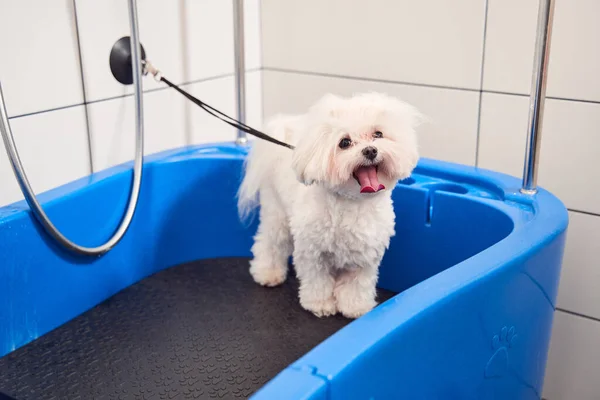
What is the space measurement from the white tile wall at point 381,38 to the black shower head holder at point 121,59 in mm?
395

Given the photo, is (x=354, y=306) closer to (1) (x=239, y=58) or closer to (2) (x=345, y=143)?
(2) (x=345, y=143)

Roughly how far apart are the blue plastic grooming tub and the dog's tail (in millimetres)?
102

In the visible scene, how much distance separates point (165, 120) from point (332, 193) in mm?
507

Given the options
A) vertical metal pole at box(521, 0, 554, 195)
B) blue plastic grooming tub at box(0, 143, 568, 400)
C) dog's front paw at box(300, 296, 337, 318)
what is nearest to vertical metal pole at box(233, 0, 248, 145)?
blue plastic grooming tub at box(0, 143, 568, 400)

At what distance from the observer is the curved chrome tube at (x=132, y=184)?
2.91 feet

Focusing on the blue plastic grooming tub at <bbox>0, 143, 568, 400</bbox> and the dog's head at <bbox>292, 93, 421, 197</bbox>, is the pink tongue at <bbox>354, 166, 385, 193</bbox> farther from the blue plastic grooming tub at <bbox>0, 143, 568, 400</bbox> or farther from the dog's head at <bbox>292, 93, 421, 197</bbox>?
the blue plastic grooming tub at <bbox>0, 143, 568, 400</bbox>

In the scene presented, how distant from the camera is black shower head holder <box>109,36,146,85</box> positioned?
3.84 ft

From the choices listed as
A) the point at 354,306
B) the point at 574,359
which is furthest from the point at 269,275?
the point at 574,359

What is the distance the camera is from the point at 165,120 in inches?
52.0

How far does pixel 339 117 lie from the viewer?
91cm

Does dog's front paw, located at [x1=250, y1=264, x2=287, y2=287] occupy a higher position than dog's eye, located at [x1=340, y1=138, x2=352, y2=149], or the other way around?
dog's eye, located at [x1=340, y1=138, x2=352, y2=149]

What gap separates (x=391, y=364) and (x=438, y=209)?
49cm

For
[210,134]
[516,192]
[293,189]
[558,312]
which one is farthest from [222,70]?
[558,312]

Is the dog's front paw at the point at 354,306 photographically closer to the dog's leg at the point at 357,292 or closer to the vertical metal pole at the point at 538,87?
the dog's leg at the point at 357,292
